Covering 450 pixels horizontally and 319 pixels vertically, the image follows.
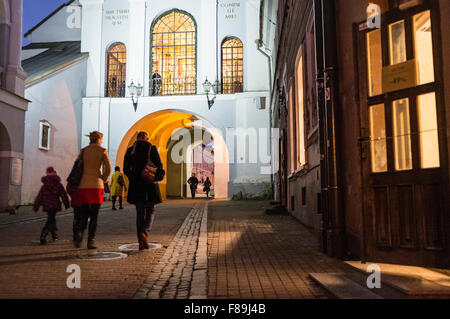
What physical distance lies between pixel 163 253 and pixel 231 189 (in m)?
17.5

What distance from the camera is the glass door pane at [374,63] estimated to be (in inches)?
192

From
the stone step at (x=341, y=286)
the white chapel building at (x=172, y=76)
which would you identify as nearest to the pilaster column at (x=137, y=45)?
the white chapel building at (x=172, y=76)

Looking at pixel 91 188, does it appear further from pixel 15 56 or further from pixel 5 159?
pixel 15 56

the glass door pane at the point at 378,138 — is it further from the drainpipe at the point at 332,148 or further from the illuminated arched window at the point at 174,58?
the illuminated arched window at the point at 174,58

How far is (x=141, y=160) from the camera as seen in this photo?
6117mm

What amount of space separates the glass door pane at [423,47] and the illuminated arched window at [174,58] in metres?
20.4

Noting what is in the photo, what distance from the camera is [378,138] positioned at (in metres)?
4.72

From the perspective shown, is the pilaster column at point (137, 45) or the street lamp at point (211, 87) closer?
the street lamp at point (211, 87)

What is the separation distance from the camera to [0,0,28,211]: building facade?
1477 cm

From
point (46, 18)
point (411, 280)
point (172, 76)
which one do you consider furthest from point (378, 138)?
point (46, 18)

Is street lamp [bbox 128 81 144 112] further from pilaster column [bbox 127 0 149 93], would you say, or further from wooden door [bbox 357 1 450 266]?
wooden door [bbox 357 1 450 266]

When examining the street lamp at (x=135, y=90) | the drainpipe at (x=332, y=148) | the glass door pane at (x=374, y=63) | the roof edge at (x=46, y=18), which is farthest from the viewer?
the roof edge at (x=46, y=18)

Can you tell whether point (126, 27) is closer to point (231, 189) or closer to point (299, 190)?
point (231, 189)

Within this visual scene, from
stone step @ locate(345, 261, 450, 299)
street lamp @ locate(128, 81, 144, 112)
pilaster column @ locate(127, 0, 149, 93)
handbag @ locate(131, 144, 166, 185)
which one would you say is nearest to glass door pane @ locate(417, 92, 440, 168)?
stone step @ locate(345, 261, 450, 299)
